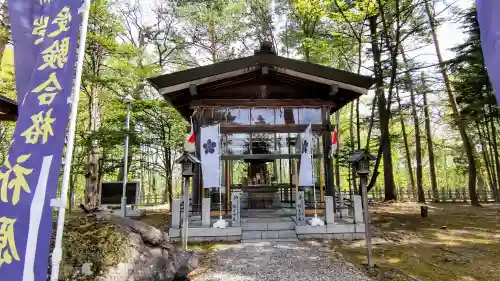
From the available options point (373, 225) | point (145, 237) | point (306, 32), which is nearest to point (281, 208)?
point (373, 225)

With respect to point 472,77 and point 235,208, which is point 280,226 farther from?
point 472,77

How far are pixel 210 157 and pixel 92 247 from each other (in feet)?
13.6

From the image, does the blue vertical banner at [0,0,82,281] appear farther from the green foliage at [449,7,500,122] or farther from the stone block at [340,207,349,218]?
the green foliage at [449,7,500,122]

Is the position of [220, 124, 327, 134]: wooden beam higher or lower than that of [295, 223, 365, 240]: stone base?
higher

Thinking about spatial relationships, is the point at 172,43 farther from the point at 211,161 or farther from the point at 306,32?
the point at 211,161

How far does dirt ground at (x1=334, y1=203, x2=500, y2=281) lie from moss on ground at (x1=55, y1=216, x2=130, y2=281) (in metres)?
3.63

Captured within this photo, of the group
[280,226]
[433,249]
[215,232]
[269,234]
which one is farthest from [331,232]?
[215,232]

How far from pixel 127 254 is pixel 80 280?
496 millimetres

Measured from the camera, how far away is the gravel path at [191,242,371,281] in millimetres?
4109

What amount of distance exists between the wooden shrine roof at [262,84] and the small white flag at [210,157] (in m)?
1.40

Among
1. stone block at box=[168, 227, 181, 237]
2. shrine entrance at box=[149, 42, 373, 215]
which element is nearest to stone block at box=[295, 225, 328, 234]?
shrine entrance at box=[149, 42, 373, 215]

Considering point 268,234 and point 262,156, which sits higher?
point 262,156

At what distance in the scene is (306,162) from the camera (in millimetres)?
7152

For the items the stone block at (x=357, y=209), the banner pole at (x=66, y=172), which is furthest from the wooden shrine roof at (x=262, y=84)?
the banner pole at (x=66, y=172)
